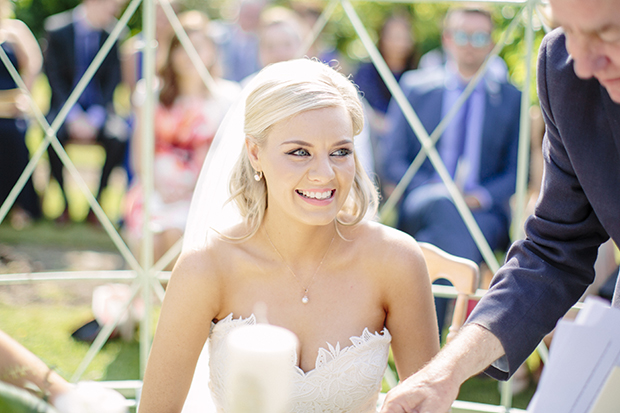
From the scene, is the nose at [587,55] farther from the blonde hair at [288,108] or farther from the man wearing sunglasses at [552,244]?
the blonde hair at [288,108]

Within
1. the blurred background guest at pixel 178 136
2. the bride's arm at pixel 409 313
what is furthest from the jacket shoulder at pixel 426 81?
the bride's arm at pixel 409 313

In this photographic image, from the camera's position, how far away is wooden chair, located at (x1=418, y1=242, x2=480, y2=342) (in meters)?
2.19

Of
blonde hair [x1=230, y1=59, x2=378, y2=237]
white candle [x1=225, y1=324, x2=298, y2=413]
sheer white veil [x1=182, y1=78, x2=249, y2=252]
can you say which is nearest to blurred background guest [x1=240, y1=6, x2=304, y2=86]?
sheer white veil [x1=182, y1=78, x2=249, y2=252]

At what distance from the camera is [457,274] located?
2221 millimetres

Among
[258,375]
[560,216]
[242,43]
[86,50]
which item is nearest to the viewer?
[258,375]

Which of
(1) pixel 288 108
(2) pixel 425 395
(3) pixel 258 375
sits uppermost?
(1) pixel 288 108

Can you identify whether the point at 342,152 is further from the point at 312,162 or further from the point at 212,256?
the point at 212,256

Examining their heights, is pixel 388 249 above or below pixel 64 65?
below

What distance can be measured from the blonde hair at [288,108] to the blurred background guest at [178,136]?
2307 millimetres

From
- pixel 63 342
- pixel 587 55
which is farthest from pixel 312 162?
pixel 63 342

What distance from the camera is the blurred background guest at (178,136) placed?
14.7ft

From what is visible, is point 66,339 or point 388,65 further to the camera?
point 388,65

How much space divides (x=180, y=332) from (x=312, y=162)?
2.31 ft

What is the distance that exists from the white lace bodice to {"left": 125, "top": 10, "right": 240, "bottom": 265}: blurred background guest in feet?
8.26
